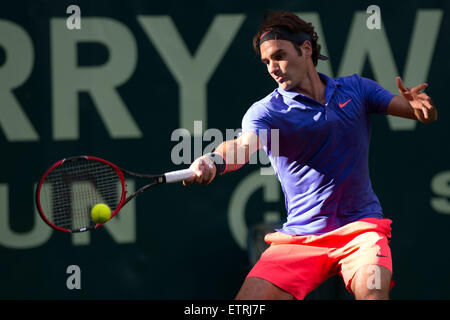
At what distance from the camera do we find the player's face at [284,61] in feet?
11.8

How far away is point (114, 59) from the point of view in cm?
579

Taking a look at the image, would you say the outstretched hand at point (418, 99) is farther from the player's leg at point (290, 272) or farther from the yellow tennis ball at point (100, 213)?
the yellow tennis ball at point (100, 213)

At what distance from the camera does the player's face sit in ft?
11.8

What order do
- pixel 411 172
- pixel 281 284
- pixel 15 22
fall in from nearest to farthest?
pixel 281 284
pixel 15 22
pixel 411 172

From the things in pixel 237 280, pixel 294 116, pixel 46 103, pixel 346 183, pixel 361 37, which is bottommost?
pixel 237 280

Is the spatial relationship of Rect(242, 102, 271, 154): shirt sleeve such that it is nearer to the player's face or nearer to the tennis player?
the tennis player

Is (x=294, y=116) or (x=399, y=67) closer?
(x=294, y=116)

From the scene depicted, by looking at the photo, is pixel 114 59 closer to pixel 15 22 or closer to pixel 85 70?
pixel 85 70

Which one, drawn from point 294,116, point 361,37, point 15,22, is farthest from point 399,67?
point 15,22

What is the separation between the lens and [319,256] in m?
3.55

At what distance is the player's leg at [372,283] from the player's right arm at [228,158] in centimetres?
75

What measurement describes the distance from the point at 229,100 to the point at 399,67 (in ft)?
4.57

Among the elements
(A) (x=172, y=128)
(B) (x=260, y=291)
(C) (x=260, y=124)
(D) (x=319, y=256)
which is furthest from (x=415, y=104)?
(A) (x=172, y=128)

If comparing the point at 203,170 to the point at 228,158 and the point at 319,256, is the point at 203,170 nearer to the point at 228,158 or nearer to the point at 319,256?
the point at 228,158
